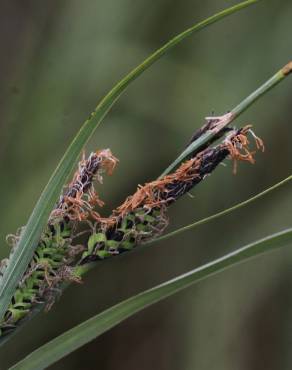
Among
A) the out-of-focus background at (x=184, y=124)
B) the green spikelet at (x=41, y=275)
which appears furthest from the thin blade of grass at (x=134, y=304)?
the out-of-focus background at (x=184, y=124)

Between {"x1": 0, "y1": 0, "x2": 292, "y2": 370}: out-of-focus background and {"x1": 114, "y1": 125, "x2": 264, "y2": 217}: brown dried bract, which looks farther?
{"x1": 0, "y1": 0, "x2": 292, "y2": 370}: out-of-focus background

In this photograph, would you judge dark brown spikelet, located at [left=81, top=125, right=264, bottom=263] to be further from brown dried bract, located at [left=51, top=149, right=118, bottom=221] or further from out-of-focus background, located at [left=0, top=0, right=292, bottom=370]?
out-of-focus background, located at [left=0, top=0, right=292, bottom=370]

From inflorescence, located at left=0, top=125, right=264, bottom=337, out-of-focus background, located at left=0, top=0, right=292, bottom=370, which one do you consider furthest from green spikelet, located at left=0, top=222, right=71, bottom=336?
out-of-focus background, located at left=0, top=0, right=292, bottom=370

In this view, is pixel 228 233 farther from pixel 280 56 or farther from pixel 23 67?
pixel 23 67

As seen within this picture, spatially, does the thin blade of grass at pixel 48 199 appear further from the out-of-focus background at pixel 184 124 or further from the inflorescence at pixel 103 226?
the out-of-focus background at pixel 184 124

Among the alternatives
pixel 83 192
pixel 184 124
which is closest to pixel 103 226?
pixel 83 192

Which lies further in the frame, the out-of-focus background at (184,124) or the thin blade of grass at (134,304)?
the out-of-focus background at (184,124)

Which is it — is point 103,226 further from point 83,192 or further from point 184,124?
point 184,124
